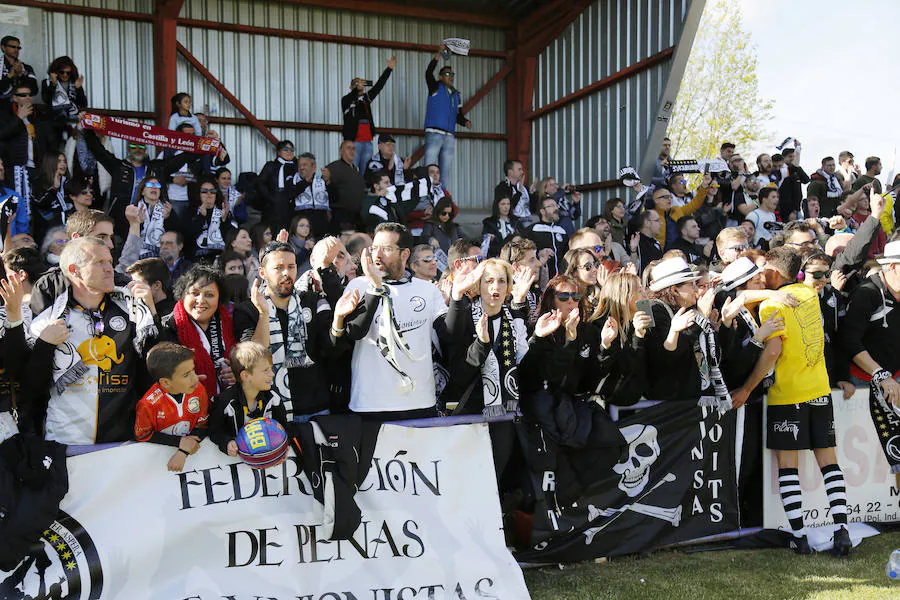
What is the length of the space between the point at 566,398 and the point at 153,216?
6.57m

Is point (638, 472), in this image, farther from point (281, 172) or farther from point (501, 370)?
point (281, 172)

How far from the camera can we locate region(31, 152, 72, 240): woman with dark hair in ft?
32.3

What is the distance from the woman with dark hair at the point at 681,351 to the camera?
5285 millimetres

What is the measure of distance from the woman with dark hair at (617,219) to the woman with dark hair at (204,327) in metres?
8.49

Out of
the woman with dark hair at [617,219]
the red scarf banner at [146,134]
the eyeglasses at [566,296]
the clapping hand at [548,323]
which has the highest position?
the red scarf banner at [146,134]

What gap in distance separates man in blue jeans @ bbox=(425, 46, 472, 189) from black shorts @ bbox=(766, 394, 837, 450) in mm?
9660

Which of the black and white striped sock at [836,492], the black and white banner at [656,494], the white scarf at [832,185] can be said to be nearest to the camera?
the black and white banner at [656,494]

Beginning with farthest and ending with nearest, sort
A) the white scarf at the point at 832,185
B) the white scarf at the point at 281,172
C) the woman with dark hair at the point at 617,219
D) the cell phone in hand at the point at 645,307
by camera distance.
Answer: the white scarf at the point at 832,185 → the woman with dark hair at the point at 617,219 → the white scarf at the point at 281,172 → the cell phone in hand at the point at 645,307

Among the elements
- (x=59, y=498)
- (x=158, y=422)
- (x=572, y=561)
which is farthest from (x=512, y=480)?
(x=59, y=498)

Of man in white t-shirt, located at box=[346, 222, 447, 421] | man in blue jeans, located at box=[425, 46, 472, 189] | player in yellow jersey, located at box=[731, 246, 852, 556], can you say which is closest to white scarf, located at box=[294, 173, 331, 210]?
man in blue jeans, located at box=[425, 46, 472, 189]

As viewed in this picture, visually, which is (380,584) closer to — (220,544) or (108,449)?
(220,544)

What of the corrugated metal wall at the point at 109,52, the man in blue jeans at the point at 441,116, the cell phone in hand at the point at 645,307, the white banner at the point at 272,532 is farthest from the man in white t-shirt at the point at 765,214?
the corrugated metal wall at the point at 109,52

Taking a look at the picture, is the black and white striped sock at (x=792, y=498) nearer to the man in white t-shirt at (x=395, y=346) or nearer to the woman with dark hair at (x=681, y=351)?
the woman with dark hair at (x=681, y=351)

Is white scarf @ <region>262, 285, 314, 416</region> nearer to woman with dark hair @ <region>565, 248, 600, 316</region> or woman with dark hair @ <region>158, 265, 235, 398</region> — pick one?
woman with dark hair @ <region>158, 265, 235, 398</region>
